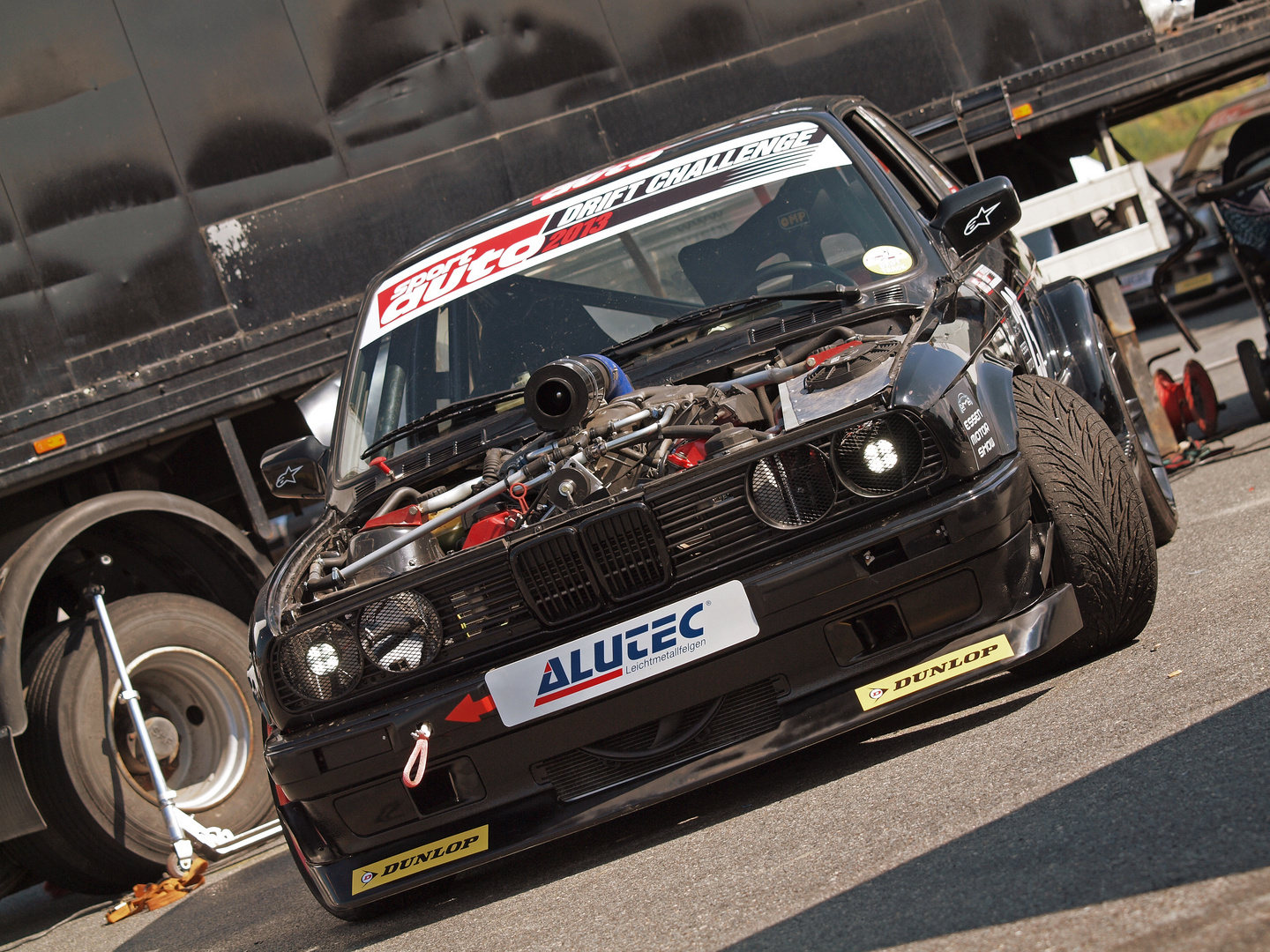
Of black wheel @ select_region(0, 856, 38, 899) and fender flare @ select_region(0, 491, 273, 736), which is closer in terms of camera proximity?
fender flare @ select_region(0, 491, 273, 736)

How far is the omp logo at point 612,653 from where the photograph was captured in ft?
10.4

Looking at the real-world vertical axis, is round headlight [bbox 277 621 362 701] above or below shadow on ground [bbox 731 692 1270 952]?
above

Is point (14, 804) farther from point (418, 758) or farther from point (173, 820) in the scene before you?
point (418, 758)

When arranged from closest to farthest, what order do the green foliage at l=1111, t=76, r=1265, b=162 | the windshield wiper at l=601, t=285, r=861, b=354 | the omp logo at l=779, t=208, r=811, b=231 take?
the windshield wiper at l=601, t=285, r=861, b=354 < the omp logo at l=779, t=208, r=811, b=231 < the green foliage at l=1111, t=76, r=1265, b=162

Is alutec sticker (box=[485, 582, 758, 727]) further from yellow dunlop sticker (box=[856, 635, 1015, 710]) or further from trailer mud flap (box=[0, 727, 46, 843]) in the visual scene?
trailer mud flap (box=[0, 727, 46, 843])

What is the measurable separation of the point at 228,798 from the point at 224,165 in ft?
9.51

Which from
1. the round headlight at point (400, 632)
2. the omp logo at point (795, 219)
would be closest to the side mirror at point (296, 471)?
the round headlight at point (400, 632)

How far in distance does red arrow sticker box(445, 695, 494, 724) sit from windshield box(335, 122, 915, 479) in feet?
3.96

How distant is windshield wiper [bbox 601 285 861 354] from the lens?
13.1ft

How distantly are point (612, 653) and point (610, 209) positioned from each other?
1933mm

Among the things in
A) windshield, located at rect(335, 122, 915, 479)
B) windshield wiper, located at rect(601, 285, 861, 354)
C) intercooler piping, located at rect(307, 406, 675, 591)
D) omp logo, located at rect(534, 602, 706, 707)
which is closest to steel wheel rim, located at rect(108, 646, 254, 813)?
windshield, located at rect(335, 122, 915, 479)

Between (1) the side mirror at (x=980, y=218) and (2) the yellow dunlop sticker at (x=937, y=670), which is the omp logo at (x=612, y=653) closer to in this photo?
(2) the yellow dunlop sticker at (x=937, y=670)

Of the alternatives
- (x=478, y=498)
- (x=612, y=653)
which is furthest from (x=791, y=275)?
(x=612, y=653)

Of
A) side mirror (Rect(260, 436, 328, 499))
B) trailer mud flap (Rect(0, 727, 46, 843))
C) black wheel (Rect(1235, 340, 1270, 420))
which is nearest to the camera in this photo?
side mirror (Rect(260, 436, 328, 499))
